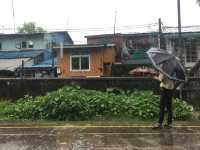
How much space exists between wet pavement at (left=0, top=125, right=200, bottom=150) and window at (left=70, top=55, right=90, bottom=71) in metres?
27.0

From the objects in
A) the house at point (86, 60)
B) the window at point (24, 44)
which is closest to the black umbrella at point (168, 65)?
the house at point (86, 60)

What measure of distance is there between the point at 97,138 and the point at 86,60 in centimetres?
2887

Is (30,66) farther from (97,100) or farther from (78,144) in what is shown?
(78,144)

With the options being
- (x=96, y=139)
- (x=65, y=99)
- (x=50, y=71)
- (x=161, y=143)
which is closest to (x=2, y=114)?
(x=65, y=99)

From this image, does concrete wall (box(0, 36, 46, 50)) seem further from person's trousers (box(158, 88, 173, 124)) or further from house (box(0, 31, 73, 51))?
person's trousers (box(158, 88, 173, 124))

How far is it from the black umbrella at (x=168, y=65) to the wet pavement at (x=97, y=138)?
48.7 inches

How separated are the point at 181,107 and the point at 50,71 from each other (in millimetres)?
25224

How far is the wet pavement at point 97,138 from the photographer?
837 cm

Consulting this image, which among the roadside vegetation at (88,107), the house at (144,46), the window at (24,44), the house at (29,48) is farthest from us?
the window at (24,44)

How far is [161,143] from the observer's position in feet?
28.3

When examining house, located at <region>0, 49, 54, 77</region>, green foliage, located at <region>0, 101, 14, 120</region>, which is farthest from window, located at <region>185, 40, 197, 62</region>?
green foliage, located at <region>0, 101, 14, 120</region>

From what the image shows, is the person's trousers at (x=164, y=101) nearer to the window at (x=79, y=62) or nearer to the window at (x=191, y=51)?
the window at (x=79, y=62)

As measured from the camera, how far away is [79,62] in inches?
1507

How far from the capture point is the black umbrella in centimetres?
1045
